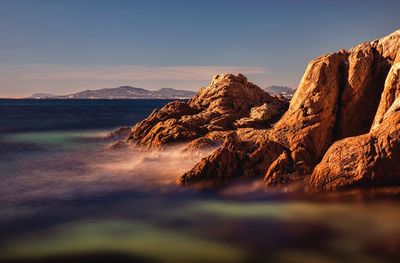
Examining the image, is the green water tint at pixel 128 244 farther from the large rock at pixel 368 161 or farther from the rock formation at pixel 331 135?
the large rock at pixel 368 161

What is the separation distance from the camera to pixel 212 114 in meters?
38.1

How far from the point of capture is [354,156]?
21578mm

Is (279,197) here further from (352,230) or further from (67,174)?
(67,174)

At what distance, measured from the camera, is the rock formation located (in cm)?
→ 2161

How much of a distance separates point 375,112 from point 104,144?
28.0m

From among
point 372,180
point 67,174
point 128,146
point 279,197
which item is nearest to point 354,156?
point 372,180

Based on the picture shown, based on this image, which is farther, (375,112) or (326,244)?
(375,112)

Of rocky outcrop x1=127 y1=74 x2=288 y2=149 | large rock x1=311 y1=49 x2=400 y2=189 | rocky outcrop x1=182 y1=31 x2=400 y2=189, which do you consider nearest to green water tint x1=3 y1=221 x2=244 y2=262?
rocky outcrop x1=182 y1=31 x2=400 y2=189

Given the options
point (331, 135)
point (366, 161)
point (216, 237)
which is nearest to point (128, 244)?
point (216, 237)

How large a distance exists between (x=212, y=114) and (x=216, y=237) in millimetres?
22247

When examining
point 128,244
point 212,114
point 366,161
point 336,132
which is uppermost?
point 212,114

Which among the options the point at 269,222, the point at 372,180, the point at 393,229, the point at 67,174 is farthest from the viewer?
the point at 67,174

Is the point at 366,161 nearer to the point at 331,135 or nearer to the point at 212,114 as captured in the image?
the point at 331,135

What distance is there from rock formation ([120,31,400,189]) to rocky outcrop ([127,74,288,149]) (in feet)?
1.02
